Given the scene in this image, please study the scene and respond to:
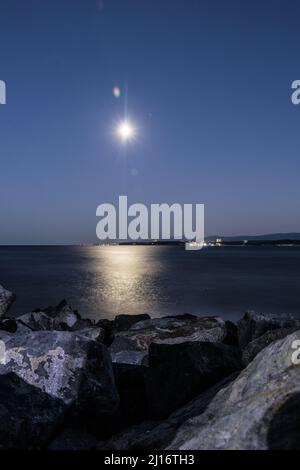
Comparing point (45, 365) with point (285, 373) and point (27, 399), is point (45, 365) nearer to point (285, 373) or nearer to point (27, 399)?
point (27, 399)

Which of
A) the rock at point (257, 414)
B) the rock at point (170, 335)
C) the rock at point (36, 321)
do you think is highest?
the rock at point (257, 414)

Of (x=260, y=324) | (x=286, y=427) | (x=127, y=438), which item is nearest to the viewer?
(x=286, y=427)

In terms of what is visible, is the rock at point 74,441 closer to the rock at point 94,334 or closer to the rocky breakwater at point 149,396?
the rocky breakwater at point 149,396

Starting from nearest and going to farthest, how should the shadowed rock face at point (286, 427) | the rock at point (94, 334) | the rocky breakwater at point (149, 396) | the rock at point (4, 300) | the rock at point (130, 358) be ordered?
the shadowed rock face at point (286, 427) < the rocky breakwater at point (149, 396) < the rock at point (130, 358) < the rock at point (94, 334) < the rock at point (4, 300)

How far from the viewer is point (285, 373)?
5051 millimetres

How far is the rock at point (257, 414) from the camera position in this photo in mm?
4273

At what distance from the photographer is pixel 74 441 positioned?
611cm

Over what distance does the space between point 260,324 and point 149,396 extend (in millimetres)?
5010

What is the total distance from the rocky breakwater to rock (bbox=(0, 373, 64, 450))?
0.04ft

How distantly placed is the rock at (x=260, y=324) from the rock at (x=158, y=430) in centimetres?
440

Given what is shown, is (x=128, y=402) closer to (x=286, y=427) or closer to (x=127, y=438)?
(x=127, y=438)

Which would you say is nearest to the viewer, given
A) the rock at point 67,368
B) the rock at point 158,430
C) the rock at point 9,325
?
the rock at point 158,430

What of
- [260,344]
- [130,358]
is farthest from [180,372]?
[130,358]

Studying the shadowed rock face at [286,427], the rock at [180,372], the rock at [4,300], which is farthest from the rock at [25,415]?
the rock at [4,300]
